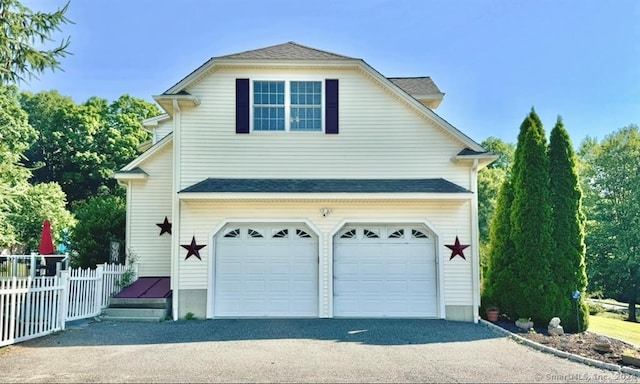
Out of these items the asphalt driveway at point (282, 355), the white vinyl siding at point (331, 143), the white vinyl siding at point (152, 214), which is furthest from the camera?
the white vinyl siding at point (152, 214)

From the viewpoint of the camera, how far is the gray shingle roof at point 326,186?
12.0 meters

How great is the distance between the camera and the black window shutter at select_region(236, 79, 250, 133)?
41.8 feet

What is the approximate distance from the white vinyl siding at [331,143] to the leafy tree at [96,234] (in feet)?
17.5

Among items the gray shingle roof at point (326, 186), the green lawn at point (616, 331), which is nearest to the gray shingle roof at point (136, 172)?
the gray shingle roof at point (326, 186)

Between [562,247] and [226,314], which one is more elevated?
[562,247]

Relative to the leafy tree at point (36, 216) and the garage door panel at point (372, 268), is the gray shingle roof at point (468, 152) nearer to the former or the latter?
the garage door panel at point (372, 268)

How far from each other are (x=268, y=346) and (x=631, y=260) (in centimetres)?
2903

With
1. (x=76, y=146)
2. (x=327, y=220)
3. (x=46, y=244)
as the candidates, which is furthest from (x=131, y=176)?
(x=76, y=146)

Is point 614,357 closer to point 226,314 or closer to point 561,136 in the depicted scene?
point 561,136

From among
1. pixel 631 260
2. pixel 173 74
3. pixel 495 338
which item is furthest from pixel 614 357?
pixel 631 260

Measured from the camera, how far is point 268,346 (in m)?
8.87

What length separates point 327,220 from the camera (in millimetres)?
12430

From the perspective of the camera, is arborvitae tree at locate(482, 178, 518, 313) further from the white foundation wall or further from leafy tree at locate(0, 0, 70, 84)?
leafy tree at locate(0, 0, 70, 84)

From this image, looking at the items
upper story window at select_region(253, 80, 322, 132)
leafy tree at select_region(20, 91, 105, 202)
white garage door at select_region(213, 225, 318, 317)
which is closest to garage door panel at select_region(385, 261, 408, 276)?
white garage door at select_region(213, 225, 318, 317)
